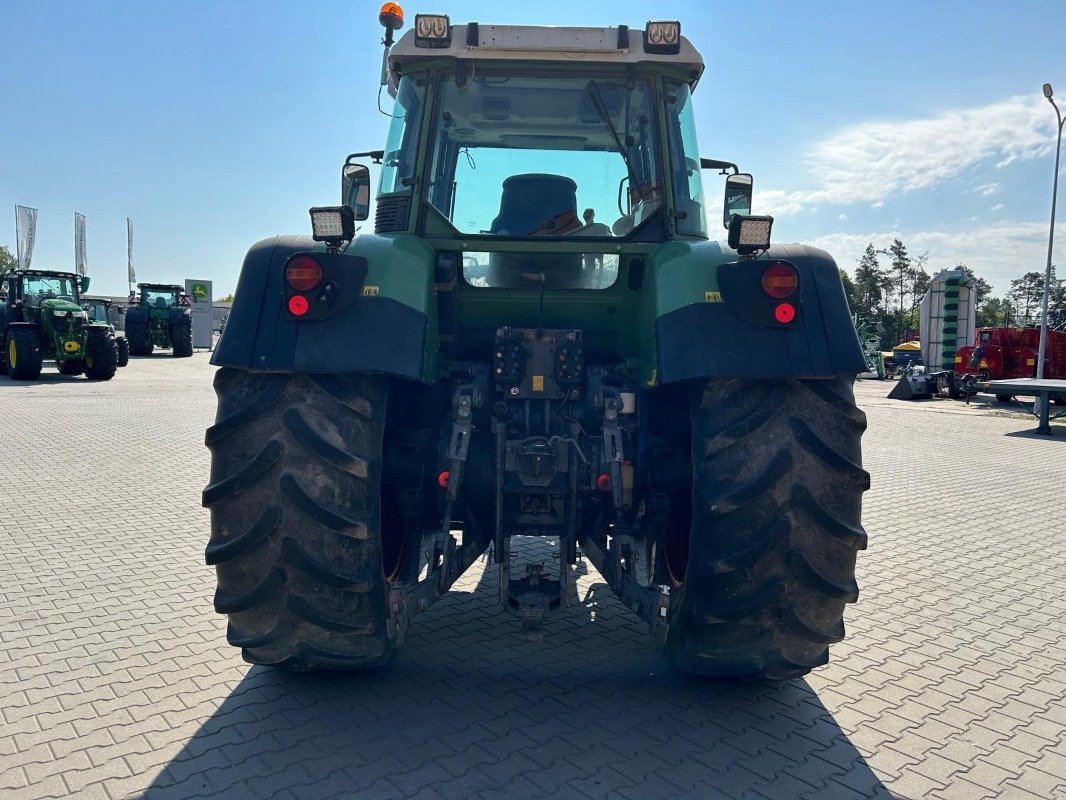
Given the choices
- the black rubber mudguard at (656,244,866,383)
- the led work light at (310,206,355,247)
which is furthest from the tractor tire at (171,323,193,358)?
the black rubber mudguard at (656,244,866,383)

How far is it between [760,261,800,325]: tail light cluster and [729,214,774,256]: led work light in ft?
0.35

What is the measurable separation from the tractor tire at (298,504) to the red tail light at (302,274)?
0.32 metres

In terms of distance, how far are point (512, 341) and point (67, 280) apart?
78.6 ft

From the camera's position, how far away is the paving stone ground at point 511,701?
9.41 feet

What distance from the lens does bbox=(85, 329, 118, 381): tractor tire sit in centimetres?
2072

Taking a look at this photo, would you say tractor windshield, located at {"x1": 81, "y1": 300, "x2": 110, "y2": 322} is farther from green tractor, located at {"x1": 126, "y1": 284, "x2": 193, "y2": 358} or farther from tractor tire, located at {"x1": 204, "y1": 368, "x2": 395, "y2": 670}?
tractor tire, located at {"x1": 204, "y1": 368, "x2": 395, "y2": 670}

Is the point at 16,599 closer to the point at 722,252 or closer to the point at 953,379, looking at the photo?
the point at 722,252

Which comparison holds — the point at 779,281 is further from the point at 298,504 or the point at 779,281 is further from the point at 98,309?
the point at 98,309

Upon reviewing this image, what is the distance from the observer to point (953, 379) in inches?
853

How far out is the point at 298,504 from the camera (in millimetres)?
2859

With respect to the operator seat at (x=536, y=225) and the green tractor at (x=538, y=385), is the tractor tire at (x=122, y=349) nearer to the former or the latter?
the green tractor at (x=538, y=385)

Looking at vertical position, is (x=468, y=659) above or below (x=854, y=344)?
below

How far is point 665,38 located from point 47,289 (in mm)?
23689

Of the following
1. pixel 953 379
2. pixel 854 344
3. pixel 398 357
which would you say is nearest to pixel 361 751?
pixel 398 357
